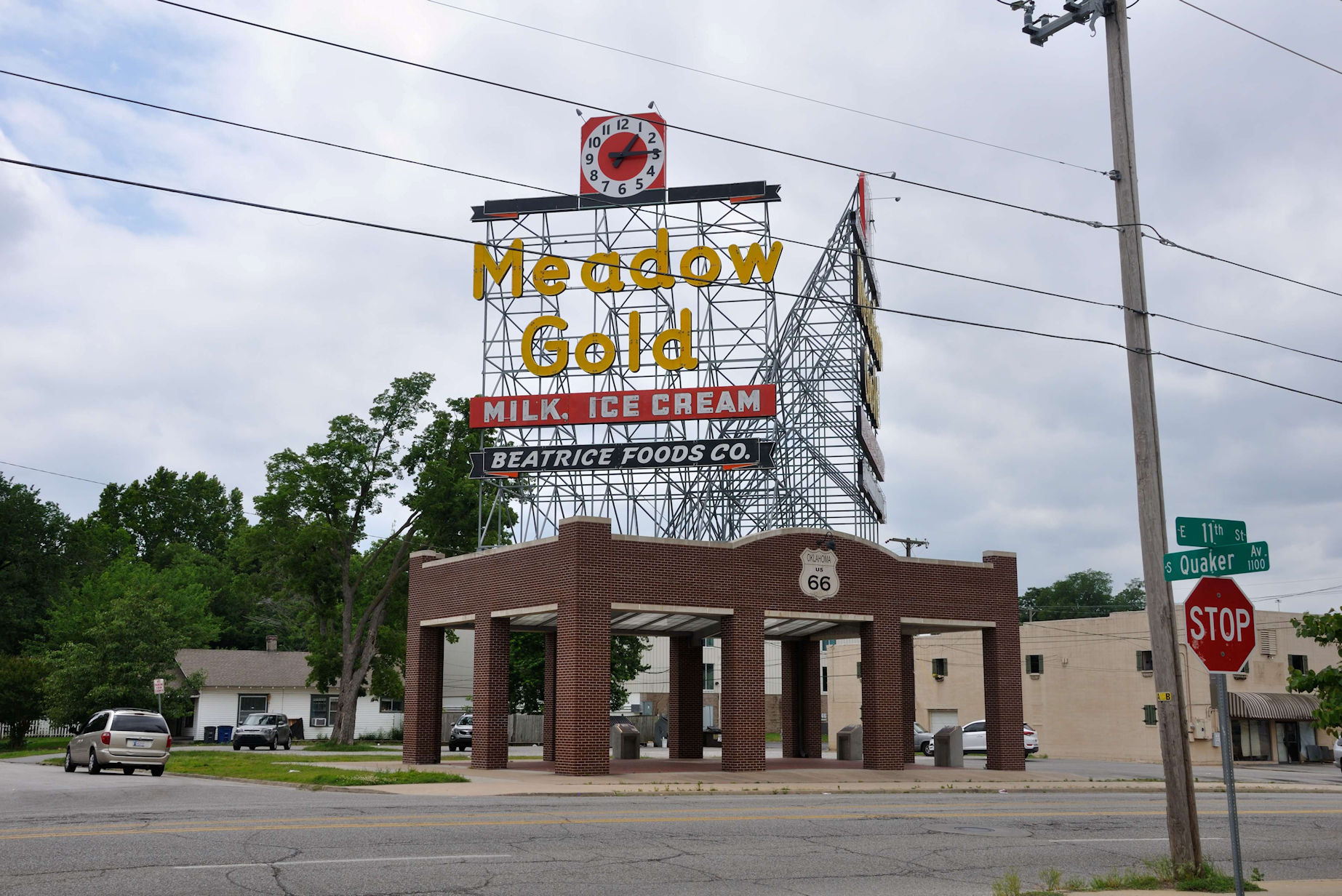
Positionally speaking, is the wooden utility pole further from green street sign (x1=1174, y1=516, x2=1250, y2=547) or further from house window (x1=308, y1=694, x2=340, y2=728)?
house window (x1=308, y1=694, x2=340, y2=728)

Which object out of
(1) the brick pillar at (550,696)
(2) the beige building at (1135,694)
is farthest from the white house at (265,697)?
(2) the beige building at (1135,694)

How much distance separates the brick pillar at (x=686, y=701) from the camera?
40031 mm

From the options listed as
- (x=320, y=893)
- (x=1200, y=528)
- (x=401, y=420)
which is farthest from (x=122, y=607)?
(x=1200, y=528)

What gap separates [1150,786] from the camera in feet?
102

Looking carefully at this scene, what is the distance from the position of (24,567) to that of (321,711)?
20275mm

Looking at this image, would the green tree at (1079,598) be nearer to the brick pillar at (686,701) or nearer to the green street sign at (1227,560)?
the brick pillar at (686,701)

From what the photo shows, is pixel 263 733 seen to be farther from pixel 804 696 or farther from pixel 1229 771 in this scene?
pixel 1229 771

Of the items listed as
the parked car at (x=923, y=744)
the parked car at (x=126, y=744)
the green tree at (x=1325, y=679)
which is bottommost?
the parked car at (x=923, y=744)

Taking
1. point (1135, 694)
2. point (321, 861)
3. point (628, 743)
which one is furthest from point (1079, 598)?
point (321, 861)

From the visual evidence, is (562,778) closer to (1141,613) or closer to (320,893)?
(320,893)

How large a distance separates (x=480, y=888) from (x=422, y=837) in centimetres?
395

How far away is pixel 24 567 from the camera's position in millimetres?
70750

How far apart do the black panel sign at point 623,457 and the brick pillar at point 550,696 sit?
5.45 m

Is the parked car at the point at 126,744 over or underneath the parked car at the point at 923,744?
over
